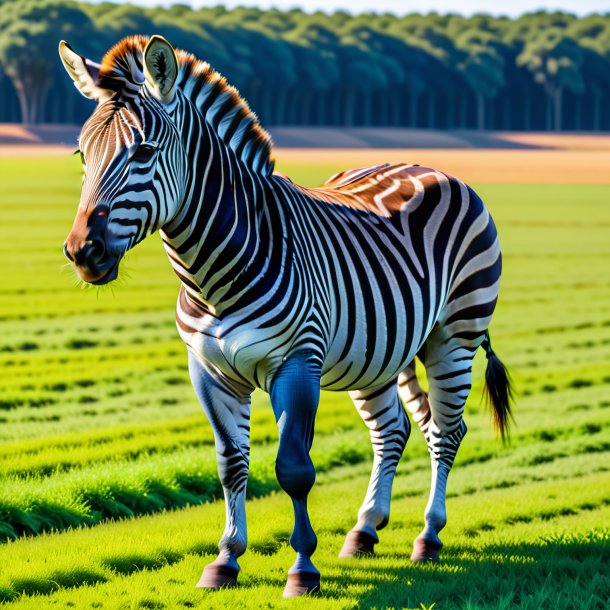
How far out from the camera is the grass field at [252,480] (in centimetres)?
667

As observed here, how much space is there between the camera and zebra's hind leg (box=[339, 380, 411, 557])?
7500 millimetres

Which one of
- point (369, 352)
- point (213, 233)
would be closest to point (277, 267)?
point (213, 233)

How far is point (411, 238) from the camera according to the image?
24.6ft

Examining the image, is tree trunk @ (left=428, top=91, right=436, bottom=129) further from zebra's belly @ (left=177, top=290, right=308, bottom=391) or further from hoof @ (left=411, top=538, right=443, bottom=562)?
zebra's belly @ (left=177, top=290, right=308, bottom=391)

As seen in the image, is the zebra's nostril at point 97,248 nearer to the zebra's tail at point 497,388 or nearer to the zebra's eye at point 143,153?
the zebra's eye at point 143,153

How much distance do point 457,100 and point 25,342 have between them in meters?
128

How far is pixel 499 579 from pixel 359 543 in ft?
3.59

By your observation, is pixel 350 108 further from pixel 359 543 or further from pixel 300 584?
pixel 300 584

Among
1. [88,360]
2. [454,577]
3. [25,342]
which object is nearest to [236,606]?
[454,577]

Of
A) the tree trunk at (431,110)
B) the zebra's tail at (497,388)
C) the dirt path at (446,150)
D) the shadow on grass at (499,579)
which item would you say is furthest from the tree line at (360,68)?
the shadow on grass at (499,579)

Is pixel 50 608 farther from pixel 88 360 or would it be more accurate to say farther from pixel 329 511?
pixel 88 360

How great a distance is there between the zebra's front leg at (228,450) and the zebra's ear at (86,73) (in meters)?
1.56

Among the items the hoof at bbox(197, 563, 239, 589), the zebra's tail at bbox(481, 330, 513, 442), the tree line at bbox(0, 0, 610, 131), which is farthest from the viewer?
the tree line at bbox(0, 0, 610, 131)

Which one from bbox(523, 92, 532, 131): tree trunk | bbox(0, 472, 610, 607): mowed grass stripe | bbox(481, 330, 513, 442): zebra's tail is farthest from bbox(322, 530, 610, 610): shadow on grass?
bbox(523, 92, 532, 131): tree trunk
